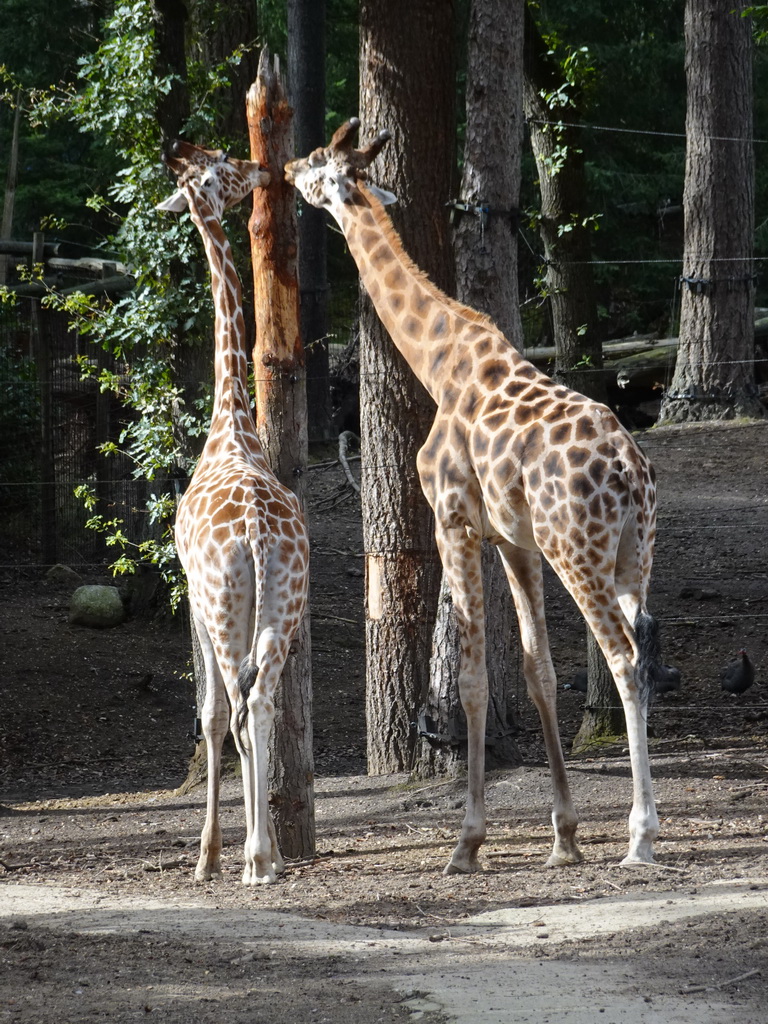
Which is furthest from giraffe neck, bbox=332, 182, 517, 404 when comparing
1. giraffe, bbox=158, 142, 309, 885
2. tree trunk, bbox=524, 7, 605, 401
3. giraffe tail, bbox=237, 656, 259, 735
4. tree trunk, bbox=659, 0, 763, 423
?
tree trunk, bbox=659, 0, 763, 423

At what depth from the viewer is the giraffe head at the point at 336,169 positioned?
695 cm

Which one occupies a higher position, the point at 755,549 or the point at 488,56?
the point at 488,56

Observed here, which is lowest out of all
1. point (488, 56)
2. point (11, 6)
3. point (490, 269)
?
point (490, 269)

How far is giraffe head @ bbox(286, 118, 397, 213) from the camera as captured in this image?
695 centimetres

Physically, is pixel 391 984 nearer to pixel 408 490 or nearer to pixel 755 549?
pixel 408 490

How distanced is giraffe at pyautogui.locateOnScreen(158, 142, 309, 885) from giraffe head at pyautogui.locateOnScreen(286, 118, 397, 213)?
4.36 ft

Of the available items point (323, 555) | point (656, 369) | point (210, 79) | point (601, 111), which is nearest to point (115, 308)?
point (210, 79)

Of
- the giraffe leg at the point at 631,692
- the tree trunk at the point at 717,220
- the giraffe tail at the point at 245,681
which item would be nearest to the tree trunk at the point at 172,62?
the giraffe tail at the point at 245,681

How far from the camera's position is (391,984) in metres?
4.31

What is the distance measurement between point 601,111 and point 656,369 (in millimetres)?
7413

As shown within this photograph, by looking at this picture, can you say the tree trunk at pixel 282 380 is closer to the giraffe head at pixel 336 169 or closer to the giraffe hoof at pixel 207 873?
the giraffe head at pixel 336 169

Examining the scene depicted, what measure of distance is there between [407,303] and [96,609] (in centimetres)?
675

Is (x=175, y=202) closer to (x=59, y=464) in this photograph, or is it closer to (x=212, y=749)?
(x=212, y=749)

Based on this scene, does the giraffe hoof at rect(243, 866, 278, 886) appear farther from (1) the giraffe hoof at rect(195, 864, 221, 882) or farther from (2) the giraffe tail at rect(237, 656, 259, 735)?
(2) the giraffe tail at rect(237, 656, 259, 735)
